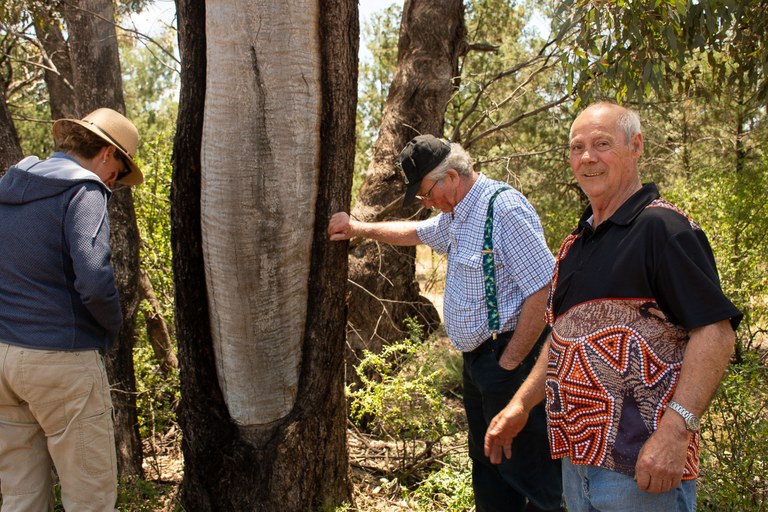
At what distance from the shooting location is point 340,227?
129 inches

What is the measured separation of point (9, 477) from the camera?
123 inches

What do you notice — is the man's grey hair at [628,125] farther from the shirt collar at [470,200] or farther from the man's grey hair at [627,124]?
the shirt collar at [470,200]

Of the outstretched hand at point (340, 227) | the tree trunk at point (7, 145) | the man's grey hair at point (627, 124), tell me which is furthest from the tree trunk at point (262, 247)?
the tree trunk at point (7, 145)

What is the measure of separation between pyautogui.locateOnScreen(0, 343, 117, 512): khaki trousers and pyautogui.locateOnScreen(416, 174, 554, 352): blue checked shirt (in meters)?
1.65

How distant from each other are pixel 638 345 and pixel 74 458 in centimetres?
239

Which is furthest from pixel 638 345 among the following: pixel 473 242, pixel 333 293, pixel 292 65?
pixel 292 65

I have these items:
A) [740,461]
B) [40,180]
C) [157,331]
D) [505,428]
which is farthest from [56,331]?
[740,461]

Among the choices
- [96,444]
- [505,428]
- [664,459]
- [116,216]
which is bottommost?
[96,444]

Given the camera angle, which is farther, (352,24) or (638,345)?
(352,24)

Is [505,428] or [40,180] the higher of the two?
[40,180]

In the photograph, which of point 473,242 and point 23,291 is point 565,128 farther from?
point 23,291

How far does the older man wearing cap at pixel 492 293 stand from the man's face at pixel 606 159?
723 millimetres

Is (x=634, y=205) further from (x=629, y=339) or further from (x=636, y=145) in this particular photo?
(x=629, y=339)

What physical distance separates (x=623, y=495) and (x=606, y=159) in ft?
3.61
